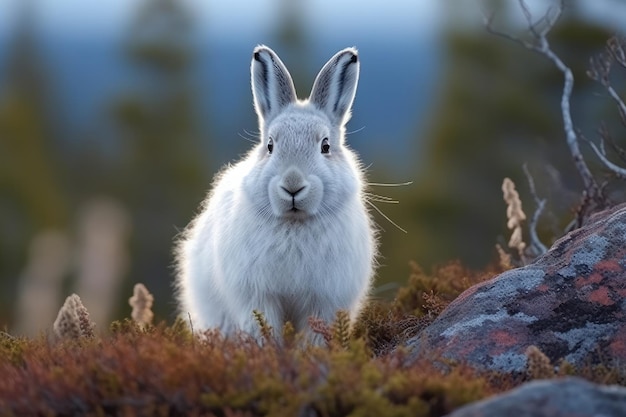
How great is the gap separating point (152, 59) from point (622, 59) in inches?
1080

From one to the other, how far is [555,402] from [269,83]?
3.87 m

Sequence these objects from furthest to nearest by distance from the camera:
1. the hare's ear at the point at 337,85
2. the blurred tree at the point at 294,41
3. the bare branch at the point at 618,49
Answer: the blurred tree at the point at 294,41
the bare branch at the point at 618,49
the hare's ear at the point at 337,85

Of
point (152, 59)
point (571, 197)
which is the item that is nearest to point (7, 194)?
point (152, 59)

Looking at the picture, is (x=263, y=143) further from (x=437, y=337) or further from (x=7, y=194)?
(x=7, y=194)

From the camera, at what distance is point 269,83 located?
7.27 m

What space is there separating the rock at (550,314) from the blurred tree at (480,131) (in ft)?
63.4

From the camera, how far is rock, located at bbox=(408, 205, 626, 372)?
550 cm

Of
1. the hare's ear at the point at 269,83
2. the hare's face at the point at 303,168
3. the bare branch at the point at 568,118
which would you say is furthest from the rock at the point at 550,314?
the hare's ear at the point at 269,83

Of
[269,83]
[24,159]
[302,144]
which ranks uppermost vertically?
[24,159]

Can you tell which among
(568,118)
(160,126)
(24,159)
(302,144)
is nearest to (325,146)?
(302,144)

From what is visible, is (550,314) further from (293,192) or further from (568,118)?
(568,118)

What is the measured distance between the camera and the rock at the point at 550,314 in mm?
5496

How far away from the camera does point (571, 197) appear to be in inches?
353

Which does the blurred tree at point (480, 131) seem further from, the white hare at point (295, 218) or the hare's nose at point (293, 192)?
the hare's nose at point (293, 192)
